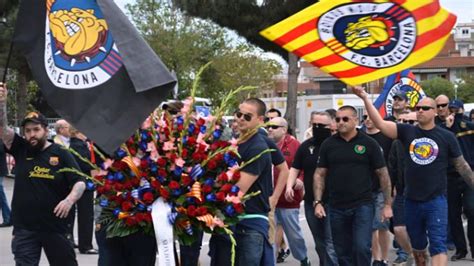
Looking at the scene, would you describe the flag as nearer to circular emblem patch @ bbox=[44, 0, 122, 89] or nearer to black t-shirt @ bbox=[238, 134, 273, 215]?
circular emblem patch @ bbox=[44, 0, 122, 89]

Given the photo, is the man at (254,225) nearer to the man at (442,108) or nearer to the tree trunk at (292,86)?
the man at (442,108)

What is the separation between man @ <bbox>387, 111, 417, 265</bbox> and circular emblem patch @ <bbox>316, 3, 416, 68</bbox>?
3.28 m

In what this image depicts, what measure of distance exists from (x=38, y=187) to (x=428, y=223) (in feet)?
12.7

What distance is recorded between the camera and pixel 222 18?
3123cm

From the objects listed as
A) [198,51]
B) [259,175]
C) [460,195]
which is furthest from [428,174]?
[198,51]

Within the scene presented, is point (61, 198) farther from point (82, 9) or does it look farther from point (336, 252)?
point (336, 252)

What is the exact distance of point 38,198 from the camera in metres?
7.99

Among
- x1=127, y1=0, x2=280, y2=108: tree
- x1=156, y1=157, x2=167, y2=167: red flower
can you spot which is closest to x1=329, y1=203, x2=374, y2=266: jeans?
x1=156, y1=157, x2=167, y2=167: red flower

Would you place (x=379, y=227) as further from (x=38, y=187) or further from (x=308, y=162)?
(x=38, y=187)

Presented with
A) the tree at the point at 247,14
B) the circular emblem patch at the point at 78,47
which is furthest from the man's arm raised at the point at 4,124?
the tree at the point at 247,14

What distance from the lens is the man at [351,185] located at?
9.09 m

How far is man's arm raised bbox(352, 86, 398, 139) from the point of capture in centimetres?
806

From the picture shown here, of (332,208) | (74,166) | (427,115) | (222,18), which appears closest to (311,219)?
(332,208)

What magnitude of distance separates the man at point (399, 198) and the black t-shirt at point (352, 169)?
1332 millimetres
